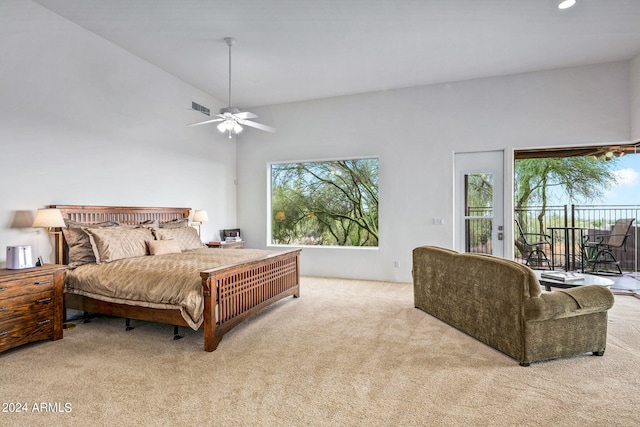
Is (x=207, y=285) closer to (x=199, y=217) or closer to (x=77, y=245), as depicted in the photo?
(x=77, y=245)

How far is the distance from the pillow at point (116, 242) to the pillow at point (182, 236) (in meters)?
0.24

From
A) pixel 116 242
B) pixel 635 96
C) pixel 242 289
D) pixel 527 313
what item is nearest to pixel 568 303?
pixel 527 313

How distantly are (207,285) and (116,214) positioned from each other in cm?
231

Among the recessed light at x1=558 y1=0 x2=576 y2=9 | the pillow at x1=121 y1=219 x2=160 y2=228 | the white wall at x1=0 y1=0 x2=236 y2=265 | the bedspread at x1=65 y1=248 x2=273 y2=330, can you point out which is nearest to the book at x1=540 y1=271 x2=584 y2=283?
the recessed light at x1=558 y1=0 x2=576 y2=9

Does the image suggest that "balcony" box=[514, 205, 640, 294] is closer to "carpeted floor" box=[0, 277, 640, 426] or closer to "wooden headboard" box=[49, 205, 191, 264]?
"carpeted floor" box=[0, 277, 640, 426]

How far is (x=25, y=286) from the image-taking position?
2938 millimetres

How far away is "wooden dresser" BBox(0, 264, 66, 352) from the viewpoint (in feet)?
9.14

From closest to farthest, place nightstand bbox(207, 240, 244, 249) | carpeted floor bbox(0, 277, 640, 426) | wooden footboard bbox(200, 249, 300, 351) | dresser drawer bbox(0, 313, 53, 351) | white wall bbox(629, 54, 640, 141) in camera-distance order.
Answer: carpeted floor bbox(0, 277, 640, 426) → dresser drawer bbox(0, 313, 53, 351) → wooden footboard bbox(200, 249, 300, 351) → white wall bbox(629, 54, 640, 141) → nightstand bbox(207, 240, 244, 249)

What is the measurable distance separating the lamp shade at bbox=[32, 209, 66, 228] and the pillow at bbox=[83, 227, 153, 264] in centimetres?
33

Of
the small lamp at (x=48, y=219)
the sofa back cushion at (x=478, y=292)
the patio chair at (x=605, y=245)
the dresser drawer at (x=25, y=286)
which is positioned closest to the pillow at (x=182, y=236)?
the small lamp at (x=48, y=219)

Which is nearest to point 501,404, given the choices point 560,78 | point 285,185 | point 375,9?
point 375,9

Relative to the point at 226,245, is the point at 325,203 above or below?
above

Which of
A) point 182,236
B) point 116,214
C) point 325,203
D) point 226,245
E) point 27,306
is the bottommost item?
point 27,306

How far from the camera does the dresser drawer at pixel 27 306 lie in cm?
278
